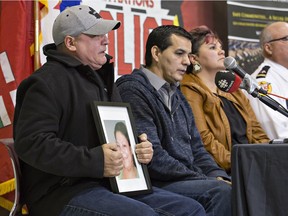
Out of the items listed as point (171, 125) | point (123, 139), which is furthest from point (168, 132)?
point (123, 139)

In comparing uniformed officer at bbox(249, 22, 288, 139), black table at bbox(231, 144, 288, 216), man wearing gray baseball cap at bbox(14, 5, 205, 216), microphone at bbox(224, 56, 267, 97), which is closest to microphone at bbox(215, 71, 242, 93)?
microphone at bbox(224, 56, 267, 97)

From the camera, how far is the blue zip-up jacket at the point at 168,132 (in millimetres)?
2891

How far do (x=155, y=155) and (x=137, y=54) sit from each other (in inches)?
67.8

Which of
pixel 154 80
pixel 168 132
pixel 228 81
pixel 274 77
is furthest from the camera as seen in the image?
pixel 274 77

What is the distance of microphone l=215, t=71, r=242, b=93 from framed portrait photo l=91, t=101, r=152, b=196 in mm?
414

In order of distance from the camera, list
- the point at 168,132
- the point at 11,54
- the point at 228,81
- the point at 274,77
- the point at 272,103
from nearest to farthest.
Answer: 1. the point at 272,103
2. the point at 228,81
3. the point at 168,132
4. the point at 11,54
5. the point at 274,77

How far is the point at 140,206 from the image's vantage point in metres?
2.32

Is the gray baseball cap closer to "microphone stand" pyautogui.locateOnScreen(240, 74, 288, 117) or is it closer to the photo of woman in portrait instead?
the photo of woman in portrait

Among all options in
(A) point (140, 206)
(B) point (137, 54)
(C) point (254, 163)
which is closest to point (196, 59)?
(B) point (137, 54)

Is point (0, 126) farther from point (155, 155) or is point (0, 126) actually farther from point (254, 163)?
point (254, 163)

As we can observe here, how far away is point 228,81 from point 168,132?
1.78 feet

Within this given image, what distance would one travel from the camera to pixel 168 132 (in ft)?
9.86

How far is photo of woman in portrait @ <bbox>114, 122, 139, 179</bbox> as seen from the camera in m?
2.50

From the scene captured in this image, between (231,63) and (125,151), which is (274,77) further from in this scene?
(125,151)
